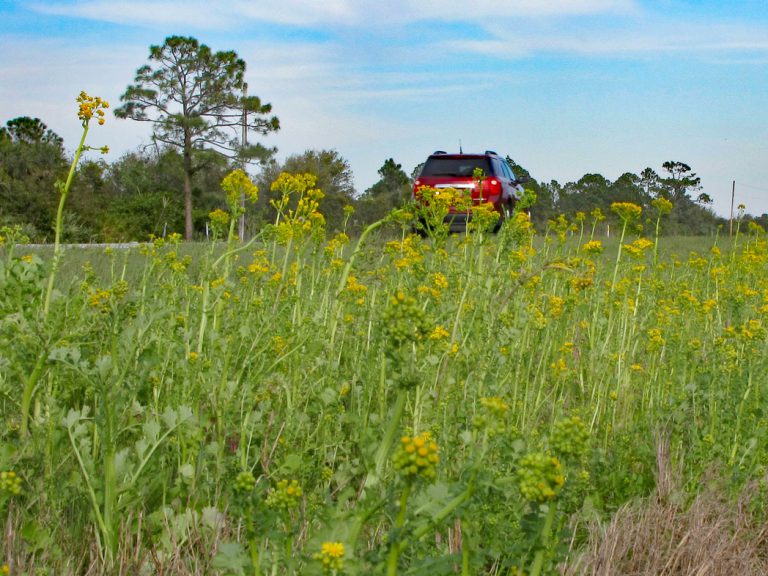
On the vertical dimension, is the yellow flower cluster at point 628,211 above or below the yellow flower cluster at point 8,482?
above

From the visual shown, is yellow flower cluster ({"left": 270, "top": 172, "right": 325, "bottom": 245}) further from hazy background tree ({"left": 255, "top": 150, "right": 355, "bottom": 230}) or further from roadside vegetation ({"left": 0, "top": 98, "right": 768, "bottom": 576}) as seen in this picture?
hazy background tree ({"left": 255, "top": 150, "right": 355, "bottom": 230})

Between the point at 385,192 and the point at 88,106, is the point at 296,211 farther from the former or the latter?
the point at 385,192

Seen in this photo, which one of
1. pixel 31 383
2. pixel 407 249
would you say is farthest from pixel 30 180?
pixel 31 383

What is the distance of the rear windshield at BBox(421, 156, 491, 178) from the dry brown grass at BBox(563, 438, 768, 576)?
46.9ft

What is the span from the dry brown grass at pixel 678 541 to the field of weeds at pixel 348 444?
1 centimetres

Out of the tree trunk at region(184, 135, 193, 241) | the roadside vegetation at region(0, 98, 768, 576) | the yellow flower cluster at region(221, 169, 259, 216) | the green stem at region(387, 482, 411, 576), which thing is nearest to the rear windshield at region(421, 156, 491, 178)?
the roadside vegetation at region(0, 98, 768, 576)

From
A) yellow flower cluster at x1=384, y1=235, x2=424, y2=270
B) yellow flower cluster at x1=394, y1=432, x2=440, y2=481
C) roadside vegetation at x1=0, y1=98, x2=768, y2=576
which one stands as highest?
yellow flower cluster at x1=384, y1=235, x2=424, y2=270

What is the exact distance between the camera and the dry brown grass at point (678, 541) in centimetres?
245

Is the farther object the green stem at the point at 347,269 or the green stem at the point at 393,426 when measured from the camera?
the green stem at the point at 347,269

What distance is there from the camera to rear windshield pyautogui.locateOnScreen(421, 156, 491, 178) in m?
16.9

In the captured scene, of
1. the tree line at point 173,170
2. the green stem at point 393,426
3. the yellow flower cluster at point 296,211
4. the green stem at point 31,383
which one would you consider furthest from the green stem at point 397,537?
the tree line at point 173,170

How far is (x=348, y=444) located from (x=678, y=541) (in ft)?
3.94

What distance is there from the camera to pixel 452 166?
1706cm

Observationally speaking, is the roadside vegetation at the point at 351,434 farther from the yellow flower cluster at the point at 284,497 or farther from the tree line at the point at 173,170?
the tree line at the point at 173,170
